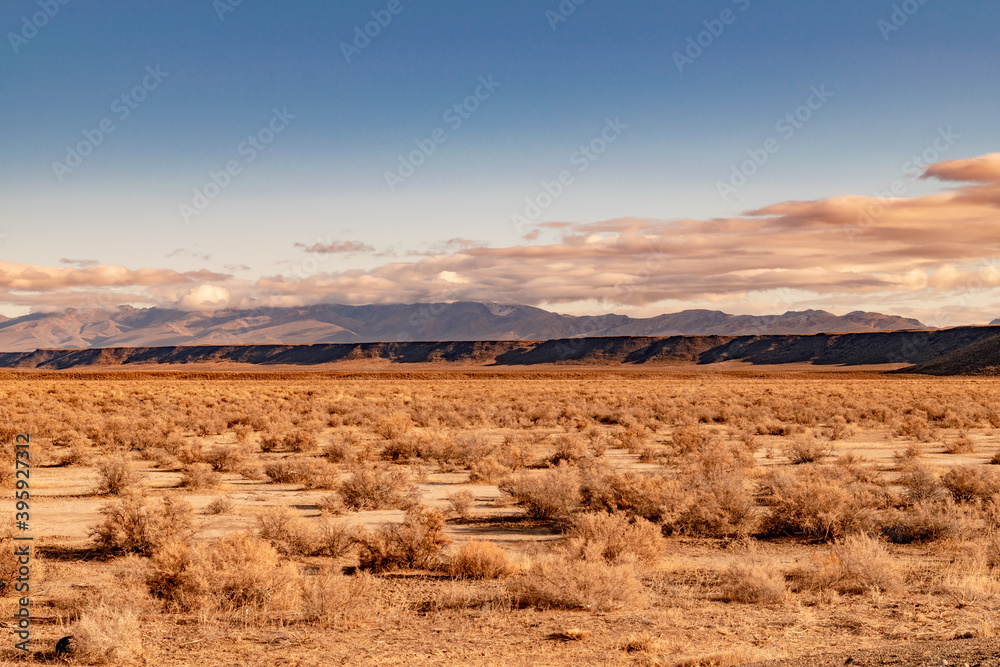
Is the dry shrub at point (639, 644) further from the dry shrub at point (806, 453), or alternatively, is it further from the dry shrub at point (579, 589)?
the dry shrub at point (806, 453)

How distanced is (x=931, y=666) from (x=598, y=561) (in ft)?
14.1

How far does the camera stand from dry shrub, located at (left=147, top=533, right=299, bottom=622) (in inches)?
323

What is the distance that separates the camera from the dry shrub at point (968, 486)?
47.2ft

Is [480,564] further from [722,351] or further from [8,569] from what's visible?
[722,351]

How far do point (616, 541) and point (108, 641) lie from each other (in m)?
6.04

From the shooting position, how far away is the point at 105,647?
22.3 ft

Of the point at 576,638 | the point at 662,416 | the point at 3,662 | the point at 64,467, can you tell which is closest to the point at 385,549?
the point at 576,638

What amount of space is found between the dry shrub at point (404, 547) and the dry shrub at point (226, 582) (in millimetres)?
1366

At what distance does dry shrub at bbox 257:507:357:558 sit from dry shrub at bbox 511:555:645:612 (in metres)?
3.18

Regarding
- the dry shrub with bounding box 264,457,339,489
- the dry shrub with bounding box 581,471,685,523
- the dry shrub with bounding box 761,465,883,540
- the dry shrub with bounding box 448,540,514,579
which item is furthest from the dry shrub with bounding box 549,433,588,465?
the dry shrub with bounding box 448,540,514,579

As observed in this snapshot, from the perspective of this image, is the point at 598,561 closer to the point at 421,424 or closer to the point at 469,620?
the point at 469,620

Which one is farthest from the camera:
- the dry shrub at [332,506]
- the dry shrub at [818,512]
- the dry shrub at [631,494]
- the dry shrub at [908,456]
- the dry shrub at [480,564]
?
the dry shrub at [908,456]

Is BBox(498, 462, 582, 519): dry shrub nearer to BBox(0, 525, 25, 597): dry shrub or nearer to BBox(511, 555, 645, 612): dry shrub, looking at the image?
BBox(511, 555, 645, 612): dry shrub

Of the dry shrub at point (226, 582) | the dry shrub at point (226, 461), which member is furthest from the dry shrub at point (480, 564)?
the dry shrub at point (226, 461)
